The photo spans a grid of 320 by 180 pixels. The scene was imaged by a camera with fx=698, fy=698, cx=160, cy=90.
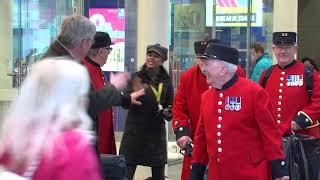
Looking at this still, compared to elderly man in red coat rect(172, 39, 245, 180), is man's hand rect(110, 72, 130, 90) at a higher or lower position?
higher

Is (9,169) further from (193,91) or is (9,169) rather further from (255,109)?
(193,91)

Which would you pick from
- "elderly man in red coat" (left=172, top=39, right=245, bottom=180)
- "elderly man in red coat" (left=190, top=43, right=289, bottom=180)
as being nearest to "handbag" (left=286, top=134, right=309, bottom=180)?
"elderly man in red coat" (left=172, top=39, right=245, bottom=180)

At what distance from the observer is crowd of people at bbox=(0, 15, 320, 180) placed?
248 centimetres

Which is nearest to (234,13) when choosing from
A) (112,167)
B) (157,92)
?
(157,92)

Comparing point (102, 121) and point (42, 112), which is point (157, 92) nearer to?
point (102, 121)

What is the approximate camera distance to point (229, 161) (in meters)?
4.88

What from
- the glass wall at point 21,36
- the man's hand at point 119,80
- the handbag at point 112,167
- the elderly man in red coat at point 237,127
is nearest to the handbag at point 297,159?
the elderly man in red coat at point 237,127

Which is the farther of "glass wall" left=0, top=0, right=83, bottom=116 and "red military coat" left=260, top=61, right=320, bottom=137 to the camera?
"glass wall" left=0, top=0, right=83, bottom=116

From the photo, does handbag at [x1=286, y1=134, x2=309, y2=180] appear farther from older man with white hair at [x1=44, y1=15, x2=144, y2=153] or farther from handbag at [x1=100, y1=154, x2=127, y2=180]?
older man with white hair at [x1=44, y1=15, x2=144, y2=153]

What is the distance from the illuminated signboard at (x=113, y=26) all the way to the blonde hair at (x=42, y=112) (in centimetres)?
952

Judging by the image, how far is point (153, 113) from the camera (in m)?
6.84

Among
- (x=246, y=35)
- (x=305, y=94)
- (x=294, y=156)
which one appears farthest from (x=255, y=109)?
(x=246, y=35)

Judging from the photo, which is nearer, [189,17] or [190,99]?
[190,99]

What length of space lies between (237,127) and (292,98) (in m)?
1.94
